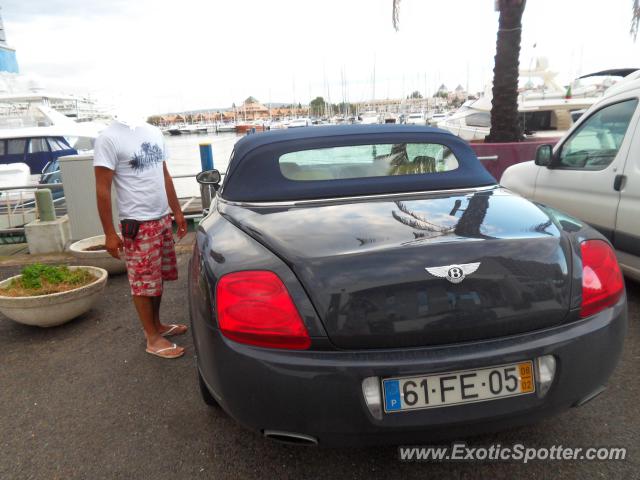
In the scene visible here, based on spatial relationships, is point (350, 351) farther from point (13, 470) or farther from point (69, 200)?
point (69, 200)

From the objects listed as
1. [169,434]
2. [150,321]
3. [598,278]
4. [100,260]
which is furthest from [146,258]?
[598,278]

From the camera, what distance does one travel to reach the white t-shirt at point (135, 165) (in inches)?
129

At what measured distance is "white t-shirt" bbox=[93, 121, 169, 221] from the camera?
3.29 meters

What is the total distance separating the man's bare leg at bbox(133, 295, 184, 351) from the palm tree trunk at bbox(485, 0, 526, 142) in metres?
8.35

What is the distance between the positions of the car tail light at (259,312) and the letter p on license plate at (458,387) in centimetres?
36

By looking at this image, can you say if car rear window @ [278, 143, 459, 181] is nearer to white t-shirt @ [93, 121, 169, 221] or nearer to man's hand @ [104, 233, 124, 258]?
white t-shirt @ [93, 121, 169, 221]

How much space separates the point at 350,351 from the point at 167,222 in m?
2.34

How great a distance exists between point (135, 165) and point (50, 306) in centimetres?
148

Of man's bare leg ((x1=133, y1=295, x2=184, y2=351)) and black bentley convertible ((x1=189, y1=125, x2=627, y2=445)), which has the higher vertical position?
black bentley convertible ((x1=189, y1=125, x2=627, y2=445))

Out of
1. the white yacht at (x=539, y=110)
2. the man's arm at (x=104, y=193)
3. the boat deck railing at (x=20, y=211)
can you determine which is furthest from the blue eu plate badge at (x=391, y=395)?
the white yacht at (x=539, y=110)

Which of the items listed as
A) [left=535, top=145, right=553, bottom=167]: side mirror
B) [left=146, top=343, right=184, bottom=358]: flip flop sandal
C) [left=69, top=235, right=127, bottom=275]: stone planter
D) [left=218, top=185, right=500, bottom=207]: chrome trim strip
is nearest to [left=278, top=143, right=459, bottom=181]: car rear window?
[left=218, top=185, right=500, bottom=207]: chrome trim strip

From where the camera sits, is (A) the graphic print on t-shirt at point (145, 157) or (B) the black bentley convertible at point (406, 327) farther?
(A) the graphic print on t-shirt at point (145, 157)

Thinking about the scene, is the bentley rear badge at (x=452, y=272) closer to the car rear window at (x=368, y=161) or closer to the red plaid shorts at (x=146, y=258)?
the car rear window at (x=368, y=161)

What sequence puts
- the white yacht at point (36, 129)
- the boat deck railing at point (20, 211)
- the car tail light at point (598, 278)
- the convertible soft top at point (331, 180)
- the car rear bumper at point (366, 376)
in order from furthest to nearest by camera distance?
the white yacht at point (36, 129) < the boat deck railing at point (20, 211) < the convertible soft top at point (331, 180) < the car tail light at point (598, 278) < the car rear bumper at point (366, 376)
